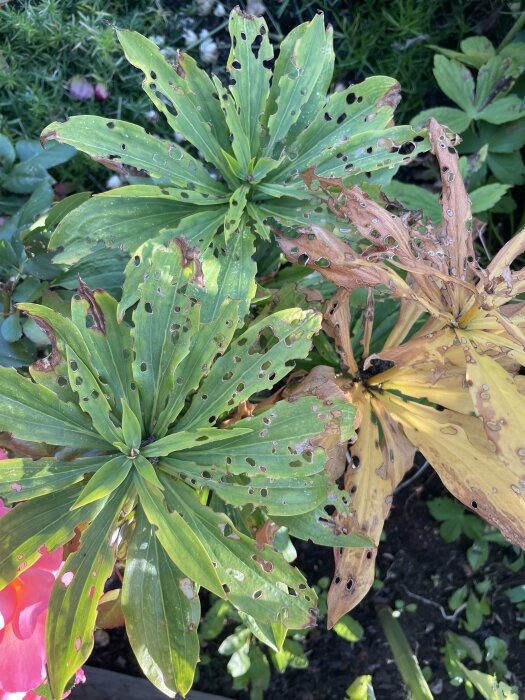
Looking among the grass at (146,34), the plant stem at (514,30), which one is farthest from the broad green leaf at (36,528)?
the plant stem at (514,30)

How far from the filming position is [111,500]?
0.84m

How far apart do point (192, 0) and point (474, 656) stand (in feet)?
6.23

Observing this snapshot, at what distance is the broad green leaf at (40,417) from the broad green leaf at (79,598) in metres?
0.10

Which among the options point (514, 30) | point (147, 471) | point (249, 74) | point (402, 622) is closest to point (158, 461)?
point (147, 471)

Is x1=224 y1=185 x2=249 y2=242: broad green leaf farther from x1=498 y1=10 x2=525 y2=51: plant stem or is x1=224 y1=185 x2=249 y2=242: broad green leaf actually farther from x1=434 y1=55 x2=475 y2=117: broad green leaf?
x1=498 y1=10 x2=525 y2=51: plant stem

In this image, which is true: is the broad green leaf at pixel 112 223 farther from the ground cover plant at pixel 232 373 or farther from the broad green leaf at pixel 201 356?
the broad green leaf at pixel 201 356

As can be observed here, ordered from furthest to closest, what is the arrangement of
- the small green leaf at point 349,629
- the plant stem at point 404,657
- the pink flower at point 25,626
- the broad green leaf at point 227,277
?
the small green leaf at point 349,629 → the plant stem at point 404,657 → the broad green leaf at point 227,277 → the pink flower at point 25,626

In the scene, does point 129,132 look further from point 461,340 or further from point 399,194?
point 399,194

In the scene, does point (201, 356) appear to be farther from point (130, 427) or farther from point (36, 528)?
point (36, 528)

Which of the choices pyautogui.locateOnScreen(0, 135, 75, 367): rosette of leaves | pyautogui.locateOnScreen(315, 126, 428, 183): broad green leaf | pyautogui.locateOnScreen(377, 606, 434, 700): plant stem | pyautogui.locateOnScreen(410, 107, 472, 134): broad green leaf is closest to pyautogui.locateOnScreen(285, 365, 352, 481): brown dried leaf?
pyautogui.locateOnScreen(315, 126, 428, 183): broad green leaf

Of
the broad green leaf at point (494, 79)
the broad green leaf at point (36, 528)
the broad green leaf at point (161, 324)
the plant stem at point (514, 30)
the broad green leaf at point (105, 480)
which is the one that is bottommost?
the broad green leaf at point (36, 528)

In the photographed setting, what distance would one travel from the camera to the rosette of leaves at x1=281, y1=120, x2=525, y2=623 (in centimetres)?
83

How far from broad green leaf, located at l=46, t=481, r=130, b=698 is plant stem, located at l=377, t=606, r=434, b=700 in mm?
821

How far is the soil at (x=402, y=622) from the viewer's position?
1.51 meters
